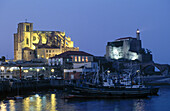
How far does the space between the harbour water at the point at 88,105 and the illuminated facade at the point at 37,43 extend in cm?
8521

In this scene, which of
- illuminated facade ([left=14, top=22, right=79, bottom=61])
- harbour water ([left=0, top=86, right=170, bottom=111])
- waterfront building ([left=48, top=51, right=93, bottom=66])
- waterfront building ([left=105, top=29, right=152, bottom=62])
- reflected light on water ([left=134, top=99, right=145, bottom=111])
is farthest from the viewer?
waterfront building ([left=105, top=29, right=152, bottom=62])

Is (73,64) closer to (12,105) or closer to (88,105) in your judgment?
(88,105)

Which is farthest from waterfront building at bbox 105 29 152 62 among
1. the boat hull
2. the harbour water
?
the harbour water

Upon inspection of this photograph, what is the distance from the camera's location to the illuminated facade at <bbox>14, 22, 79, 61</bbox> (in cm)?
15350

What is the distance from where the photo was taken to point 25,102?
217 ft

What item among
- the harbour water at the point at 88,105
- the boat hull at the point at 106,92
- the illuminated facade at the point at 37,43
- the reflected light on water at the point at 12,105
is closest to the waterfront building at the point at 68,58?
the illuminated facade at the point at 37,43

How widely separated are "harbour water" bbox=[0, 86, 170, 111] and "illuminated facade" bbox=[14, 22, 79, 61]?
85.2 meters

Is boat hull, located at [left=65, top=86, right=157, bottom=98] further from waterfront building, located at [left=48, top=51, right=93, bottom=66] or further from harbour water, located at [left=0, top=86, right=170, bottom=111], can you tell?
waterfront building, located at [left=48, top=51, right=93, bottom=66]

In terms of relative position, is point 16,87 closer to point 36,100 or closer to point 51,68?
point 36,100

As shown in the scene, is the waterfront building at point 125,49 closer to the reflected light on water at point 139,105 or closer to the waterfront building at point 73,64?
the waterfront building at point 73,64

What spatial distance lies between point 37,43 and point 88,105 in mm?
105955

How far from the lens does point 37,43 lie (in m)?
164

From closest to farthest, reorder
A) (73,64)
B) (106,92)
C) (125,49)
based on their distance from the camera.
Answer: (106,92)
(73,64)
(125,49)

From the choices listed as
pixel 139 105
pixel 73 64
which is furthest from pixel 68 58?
pixel 139 105
